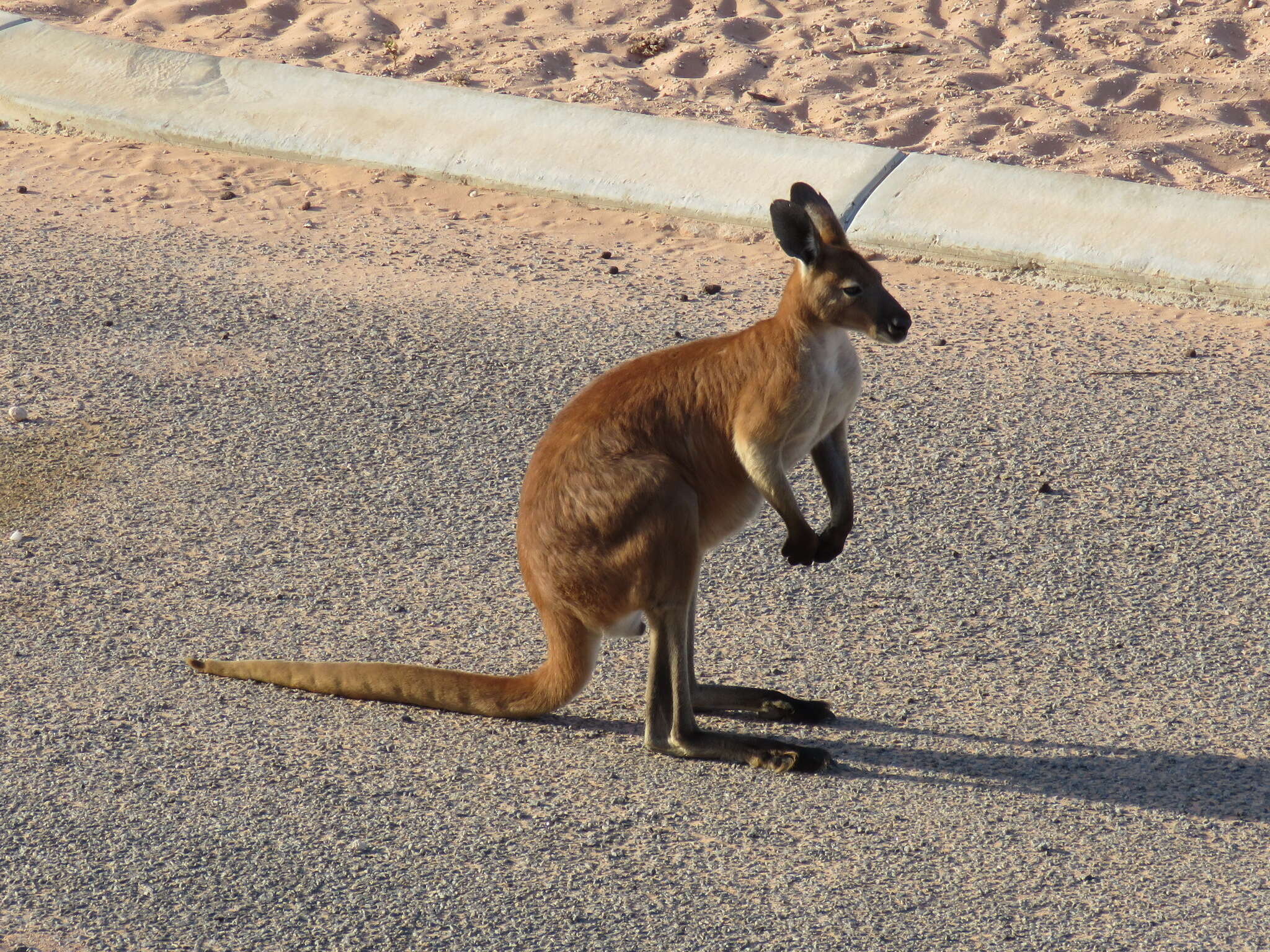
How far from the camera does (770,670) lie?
3.82 meters

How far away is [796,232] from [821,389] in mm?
346

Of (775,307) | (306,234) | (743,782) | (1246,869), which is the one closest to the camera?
(1246,869)

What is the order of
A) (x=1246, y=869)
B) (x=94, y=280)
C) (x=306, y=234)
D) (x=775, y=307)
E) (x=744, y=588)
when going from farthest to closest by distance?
(x=306, y=234), (x=94, y=280), (x=775, y=307), (x=744, y=588), (x=1246, y=869)

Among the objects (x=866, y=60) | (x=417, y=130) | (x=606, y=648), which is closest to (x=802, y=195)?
(x=606, y=648)

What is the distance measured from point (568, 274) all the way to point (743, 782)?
3261mm

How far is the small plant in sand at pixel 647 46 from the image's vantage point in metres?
8.24

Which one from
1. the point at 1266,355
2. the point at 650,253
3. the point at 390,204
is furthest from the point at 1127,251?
the point at 390,204

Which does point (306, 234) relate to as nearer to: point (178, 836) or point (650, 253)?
point (650, 253)

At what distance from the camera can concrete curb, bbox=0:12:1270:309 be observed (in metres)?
5.96

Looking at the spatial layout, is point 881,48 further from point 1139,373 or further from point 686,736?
point 686,736

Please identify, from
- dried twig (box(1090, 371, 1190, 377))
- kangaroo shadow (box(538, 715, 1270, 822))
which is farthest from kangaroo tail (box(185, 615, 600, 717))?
dried twig (box(1090, 371, 1190, 377))

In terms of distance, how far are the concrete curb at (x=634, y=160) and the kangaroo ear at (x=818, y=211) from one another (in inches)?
111

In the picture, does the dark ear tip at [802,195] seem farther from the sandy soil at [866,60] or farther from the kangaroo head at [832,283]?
the sandy soil at [866,60]

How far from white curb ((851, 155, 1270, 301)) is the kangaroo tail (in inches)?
127
